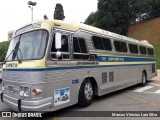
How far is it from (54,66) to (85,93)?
1.99 metres

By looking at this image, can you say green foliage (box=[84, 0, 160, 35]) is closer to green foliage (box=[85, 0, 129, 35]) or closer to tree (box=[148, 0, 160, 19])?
green foliage (box=[85, 0, 129, 35])

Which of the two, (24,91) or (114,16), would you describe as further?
(114,16)

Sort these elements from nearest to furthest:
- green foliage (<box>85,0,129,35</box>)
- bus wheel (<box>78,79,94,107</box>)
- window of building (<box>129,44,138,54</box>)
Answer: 1. bus wheel (<box>78,79,94,107</box>)
2. window of building (<box>129,44,138,54</box>)
3. green foliage (<box>85,0,129,35</box>)

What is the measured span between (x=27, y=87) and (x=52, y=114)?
67.0 inches

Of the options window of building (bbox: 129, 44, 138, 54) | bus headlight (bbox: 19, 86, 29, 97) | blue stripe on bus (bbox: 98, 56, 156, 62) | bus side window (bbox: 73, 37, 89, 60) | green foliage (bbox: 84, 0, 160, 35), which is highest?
green foliage (bbox: 84, 0, 160, 35)

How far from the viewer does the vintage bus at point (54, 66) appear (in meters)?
6.42

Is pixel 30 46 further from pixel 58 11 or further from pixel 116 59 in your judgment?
pixel 58 11

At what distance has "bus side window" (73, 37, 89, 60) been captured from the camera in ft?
25.9

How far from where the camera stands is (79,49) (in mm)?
8117

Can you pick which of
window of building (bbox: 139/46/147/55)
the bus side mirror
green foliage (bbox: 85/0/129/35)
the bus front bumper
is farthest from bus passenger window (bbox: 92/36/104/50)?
green foliage (bbox: 85/0/129/35)

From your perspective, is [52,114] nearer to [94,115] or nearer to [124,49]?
[94,115]

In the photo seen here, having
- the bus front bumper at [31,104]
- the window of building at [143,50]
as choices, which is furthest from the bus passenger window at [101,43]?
the window of building at [143,50]

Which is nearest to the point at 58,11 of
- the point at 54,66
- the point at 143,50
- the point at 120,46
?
the point at 143,50

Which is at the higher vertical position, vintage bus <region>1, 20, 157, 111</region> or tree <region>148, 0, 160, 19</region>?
tree <region>148, 0, 160, 19</region>
